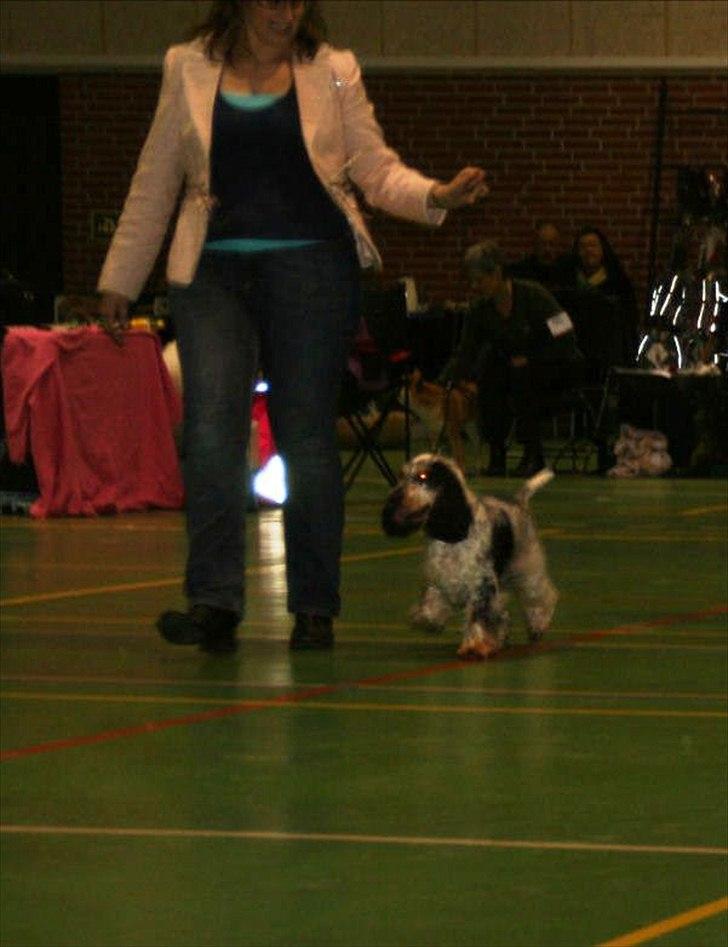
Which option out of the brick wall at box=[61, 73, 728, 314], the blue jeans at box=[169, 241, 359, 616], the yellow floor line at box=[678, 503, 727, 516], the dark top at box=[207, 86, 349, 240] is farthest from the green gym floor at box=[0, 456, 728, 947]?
the brick wall at box=[61, 73, 728, 314]

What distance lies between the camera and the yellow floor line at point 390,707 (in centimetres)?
592

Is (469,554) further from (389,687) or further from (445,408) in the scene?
(445,408)

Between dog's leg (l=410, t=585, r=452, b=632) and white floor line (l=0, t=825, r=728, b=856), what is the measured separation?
8.09 feet

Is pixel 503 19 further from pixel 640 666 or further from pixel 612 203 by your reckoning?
pixel 640 666

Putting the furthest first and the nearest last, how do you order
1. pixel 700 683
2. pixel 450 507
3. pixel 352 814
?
pixel 450 507, pixel 700 683, pixel 352 814

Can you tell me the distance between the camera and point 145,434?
1242 cm

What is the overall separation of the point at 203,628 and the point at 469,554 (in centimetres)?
71

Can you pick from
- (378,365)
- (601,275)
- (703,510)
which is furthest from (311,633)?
(601,275)

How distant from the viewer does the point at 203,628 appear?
688 cm

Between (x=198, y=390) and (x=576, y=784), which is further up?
(x=198, y=390)

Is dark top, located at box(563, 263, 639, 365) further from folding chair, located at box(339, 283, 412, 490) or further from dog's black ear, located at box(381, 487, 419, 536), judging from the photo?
dog's black ear, located at box(381, 487, 419, 536)

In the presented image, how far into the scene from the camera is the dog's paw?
22.3 feet

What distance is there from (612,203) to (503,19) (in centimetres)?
164

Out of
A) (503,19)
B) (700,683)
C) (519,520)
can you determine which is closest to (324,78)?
(519,520)
